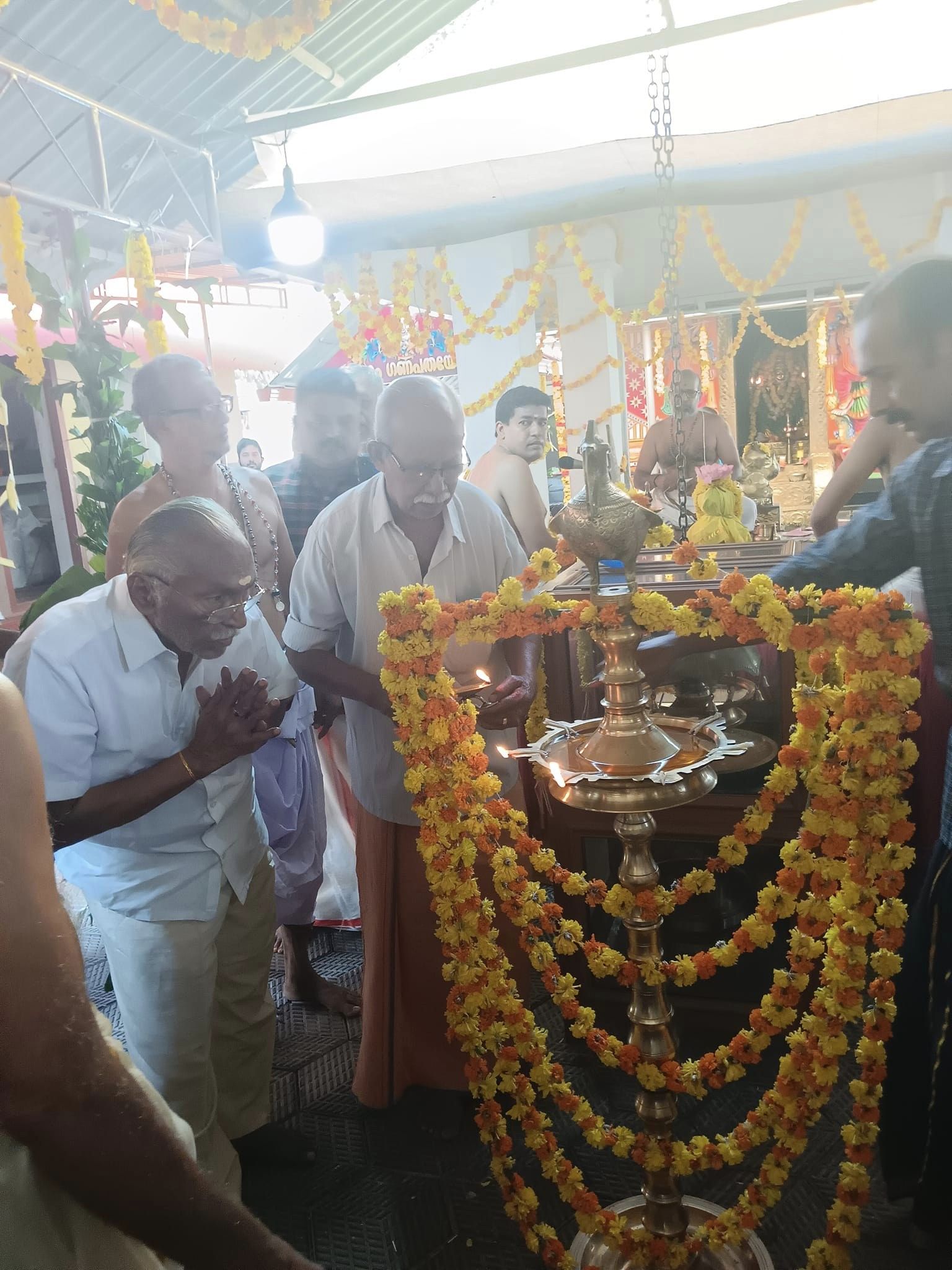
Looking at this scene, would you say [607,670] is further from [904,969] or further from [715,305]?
[715,305]

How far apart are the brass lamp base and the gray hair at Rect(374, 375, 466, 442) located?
2052 mm

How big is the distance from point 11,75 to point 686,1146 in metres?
5.94

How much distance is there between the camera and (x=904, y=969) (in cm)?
224

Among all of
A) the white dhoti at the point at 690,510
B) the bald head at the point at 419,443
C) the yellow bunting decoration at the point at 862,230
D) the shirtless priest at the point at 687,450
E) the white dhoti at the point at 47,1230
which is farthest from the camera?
the yellow bunting decoration at the point at 862,230

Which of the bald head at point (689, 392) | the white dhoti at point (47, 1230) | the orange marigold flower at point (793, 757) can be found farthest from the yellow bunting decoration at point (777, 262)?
the white dhoti at point (47, 1230)

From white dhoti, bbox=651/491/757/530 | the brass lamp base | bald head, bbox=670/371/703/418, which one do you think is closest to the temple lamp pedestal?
the brass lamp base

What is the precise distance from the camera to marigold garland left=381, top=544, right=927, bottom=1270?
6.05 ft

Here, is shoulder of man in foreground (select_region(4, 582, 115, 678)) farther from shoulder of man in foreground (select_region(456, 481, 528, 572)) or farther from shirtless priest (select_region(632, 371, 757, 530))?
shirtless priest (select_region(632, 371, 757, 530))

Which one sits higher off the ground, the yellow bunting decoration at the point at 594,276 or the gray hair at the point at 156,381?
the yellow bunting decoration at the point at 594,276

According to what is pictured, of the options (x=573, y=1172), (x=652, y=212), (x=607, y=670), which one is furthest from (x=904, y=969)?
(x=652, y=212)

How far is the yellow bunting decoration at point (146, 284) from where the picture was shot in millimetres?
6023

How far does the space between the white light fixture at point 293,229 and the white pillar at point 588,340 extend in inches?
177

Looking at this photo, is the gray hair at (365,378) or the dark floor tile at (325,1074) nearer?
the dark floor tile at (325,1074)

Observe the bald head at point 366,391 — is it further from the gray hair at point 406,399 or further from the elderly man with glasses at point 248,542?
the gray hair at point 406,399
